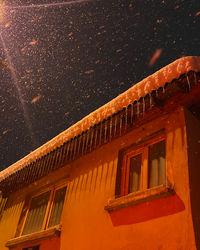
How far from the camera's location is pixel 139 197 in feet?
12.7

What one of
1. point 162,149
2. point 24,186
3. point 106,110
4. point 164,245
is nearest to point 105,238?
point 164,245

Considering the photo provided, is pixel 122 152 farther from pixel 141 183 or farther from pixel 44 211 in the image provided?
pixel 44 211

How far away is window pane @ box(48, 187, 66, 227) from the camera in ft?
19.0

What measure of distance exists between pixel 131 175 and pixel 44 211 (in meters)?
2.85

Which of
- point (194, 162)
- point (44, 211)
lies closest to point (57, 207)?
point (44, 211)

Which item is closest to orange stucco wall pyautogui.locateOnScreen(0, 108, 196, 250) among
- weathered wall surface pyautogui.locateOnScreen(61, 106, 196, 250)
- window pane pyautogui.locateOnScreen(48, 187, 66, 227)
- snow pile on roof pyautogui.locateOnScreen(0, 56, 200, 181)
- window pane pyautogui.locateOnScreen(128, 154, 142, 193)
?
weathered wall surface pyautogui.locateOnScreen(61, 106, 196, 250)

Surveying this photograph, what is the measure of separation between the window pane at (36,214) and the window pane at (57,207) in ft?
1.21

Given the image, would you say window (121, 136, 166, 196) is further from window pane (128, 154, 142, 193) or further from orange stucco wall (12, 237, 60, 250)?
orange stucco wall (12, 237, 60, 250)

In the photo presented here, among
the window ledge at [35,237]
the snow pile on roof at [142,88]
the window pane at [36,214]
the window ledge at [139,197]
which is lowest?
the window ledge at [35,237]

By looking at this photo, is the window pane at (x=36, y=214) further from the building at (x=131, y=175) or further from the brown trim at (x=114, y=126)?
the brown trim at (x=114, y=126)

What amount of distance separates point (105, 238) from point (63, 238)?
1.24 metres

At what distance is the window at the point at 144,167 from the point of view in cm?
418

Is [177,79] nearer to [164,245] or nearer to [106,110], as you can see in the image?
[106,110]

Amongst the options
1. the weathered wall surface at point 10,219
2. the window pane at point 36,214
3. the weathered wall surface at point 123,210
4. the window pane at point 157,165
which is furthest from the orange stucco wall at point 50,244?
the window pane at point 157,165
